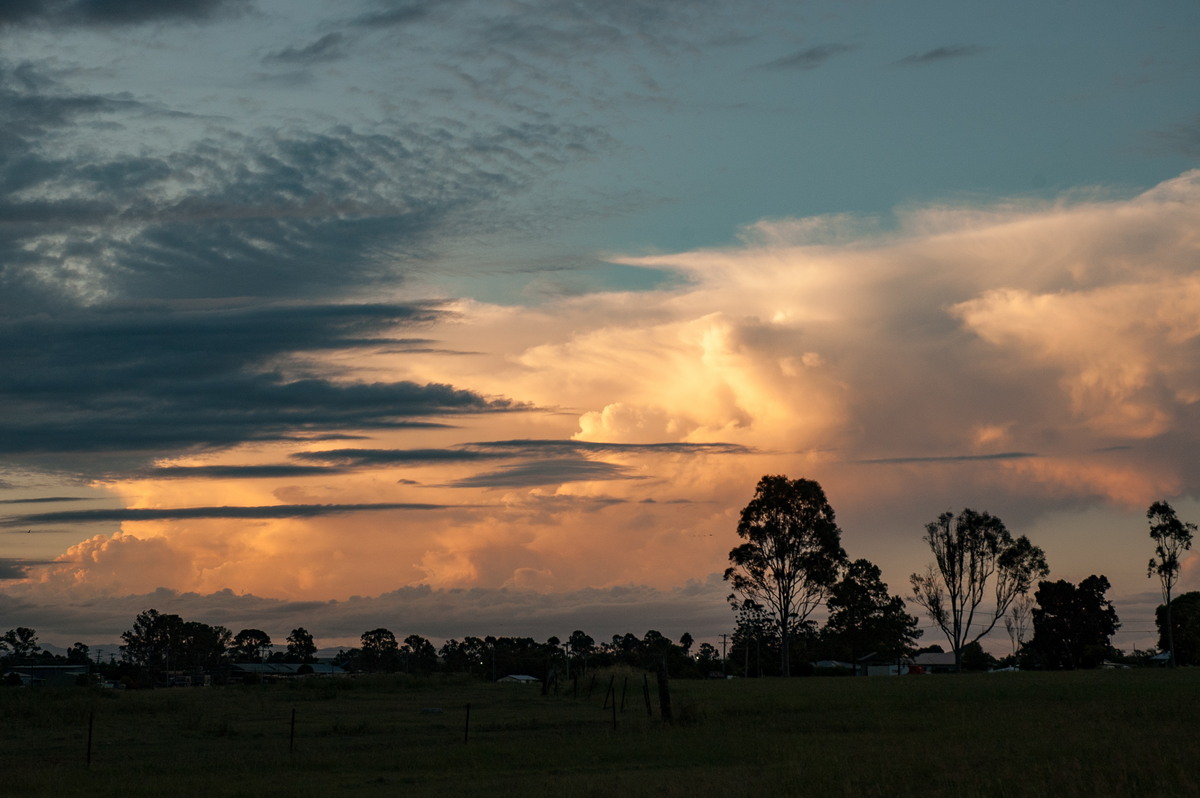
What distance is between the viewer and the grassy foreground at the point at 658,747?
23.9 meters

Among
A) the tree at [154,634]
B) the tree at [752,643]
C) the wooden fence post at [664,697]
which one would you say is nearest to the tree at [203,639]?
the tree at [154,634]

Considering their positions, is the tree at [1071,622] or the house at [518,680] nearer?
the house at [518,680]

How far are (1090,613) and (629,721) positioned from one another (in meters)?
90.6

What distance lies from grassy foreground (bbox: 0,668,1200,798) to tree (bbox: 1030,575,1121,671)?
65.2 m

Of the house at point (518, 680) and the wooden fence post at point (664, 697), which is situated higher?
the wooden fence post at point (664, 697)

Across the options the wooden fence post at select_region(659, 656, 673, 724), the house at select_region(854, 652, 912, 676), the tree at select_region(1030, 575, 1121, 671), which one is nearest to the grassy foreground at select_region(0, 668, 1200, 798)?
the wooden fence post at select_region(659, 656, 673, 724)

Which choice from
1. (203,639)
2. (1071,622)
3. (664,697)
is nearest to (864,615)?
(1071,622)

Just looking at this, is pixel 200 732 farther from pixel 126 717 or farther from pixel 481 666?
pixel 481 666

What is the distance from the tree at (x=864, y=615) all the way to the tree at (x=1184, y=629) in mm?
28921

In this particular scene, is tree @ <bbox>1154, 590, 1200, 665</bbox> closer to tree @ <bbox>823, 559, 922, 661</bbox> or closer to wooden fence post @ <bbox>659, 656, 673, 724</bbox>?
tree @ <bbox>823, 559, 922, 661</bbox>

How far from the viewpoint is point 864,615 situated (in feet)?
367

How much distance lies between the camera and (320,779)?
1072 inches

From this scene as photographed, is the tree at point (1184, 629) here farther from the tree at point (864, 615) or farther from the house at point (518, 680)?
the house at point (518, 680)

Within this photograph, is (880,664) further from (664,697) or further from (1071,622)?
(664,697)
